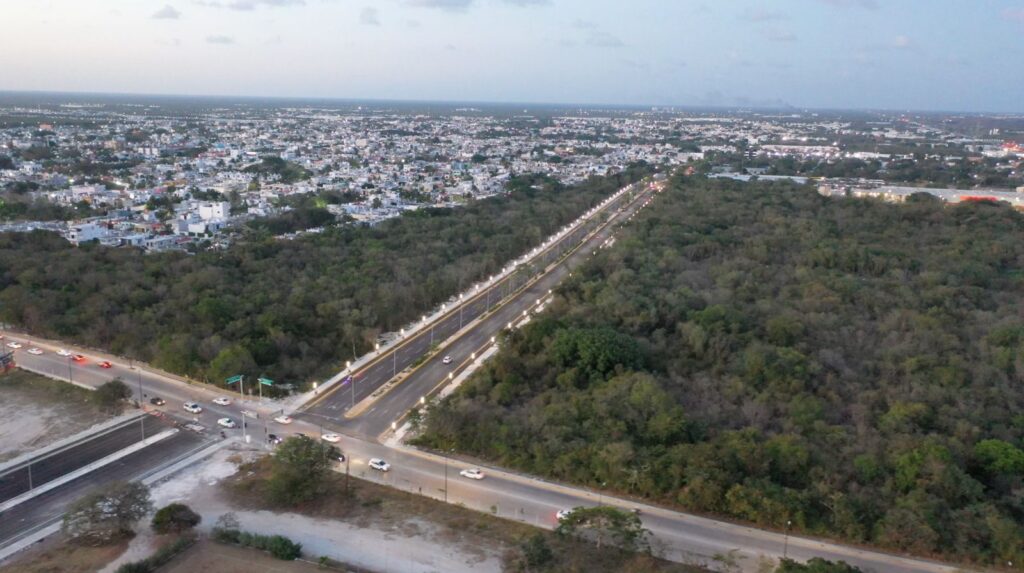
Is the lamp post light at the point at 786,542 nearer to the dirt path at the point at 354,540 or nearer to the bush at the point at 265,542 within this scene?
the dirt path at the point at 354,540

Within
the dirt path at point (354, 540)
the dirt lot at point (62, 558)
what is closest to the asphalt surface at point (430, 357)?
the dirt path at point (354, 540)

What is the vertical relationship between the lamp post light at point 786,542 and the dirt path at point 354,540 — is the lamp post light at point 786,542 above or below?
above

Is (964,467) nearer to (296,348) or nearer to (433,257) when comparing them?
(296,348)

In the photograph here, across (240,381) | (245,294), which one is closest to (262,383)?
(240,381)

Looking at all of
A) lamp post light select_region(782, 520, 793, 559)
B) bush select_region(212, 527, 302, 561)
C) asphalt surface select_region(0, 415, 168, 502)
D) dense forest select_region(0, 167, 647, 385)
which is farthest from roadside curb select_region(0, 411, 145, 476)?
lamp post light select_region(782, 520, 793, 559)

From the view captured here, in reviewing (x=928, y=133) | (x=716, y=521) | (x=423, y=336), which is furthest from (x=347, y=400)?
(x=928, y=133)

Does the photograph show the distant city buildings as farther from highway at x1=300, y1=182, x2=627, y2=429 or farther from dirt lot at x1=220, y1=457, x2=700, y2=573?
dirt lot at x1=220, y1=457, x2=700, y2=573

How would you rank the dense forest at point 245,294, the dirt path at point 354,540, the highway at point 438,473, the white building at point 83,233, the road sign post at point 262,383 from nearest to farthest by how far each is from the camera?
the dirt path at point 354,540
the highway at point 438,473
the road sign post at point 262,383
the dense forest at point 245,294
the white building at point 83,233
